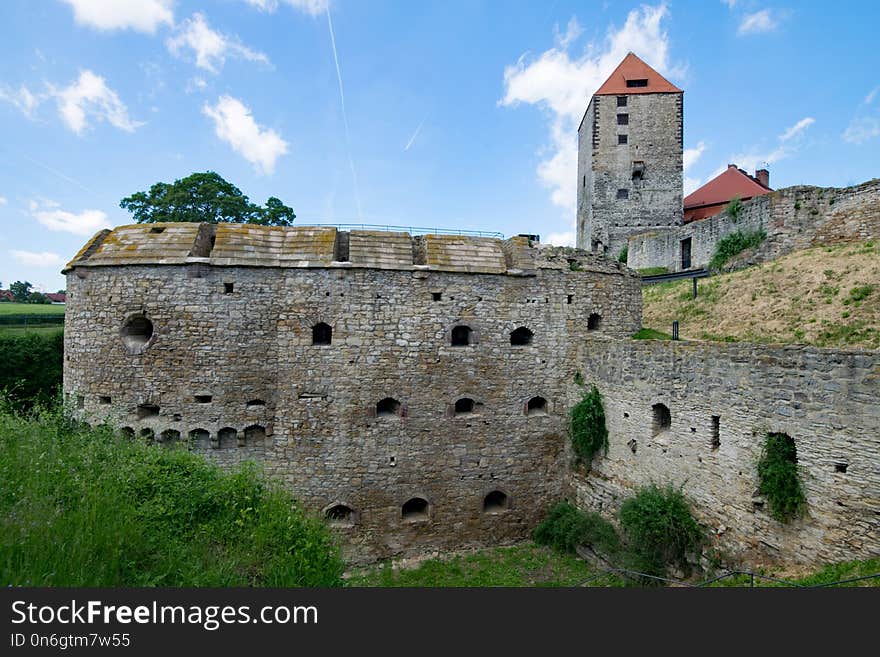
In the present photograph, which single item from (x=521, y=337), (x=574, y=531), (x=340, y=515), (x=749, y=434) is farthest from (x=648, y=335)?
(x=340, y=515)

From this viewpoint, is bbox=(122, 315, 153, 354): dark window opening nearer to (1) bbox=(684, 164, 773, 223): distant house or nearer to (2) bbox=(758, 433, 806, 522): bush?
(2) bbox=(758, 433, 806, 522): bush

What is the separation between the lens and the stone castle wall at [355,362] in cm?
1208

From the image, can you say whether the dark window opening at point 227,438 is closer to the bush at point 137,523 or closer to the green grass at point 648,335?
the bush at point 137,523

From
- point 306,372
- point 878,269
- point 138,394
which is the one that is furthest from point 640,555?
point 138,394

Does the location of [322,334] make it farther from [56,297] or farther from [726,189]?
[56,297]

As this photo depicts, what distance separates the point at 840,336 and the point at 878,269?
3.69 metres

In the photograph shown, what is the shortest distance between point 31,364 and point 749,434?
26.0 meters

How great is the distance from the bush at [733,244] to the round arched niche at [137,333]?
23.0 meters

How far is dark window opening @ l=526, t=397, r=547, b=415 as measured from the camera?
13.5m

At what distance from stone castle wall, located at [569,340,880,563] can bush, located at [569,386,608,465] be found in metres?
0.36


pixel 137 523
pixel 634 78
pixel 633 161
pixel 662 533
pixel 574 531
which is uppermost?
pixel 634 78

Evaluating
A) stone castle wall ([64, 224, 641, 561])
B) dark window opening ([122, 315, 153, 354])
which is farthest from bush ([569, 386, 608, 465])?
dark window opening ([122, 315, 153, 354])

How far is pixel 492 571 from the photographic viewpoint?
12.1 meters

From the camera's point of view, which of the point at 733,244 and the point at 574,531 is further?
the point at 733,244
